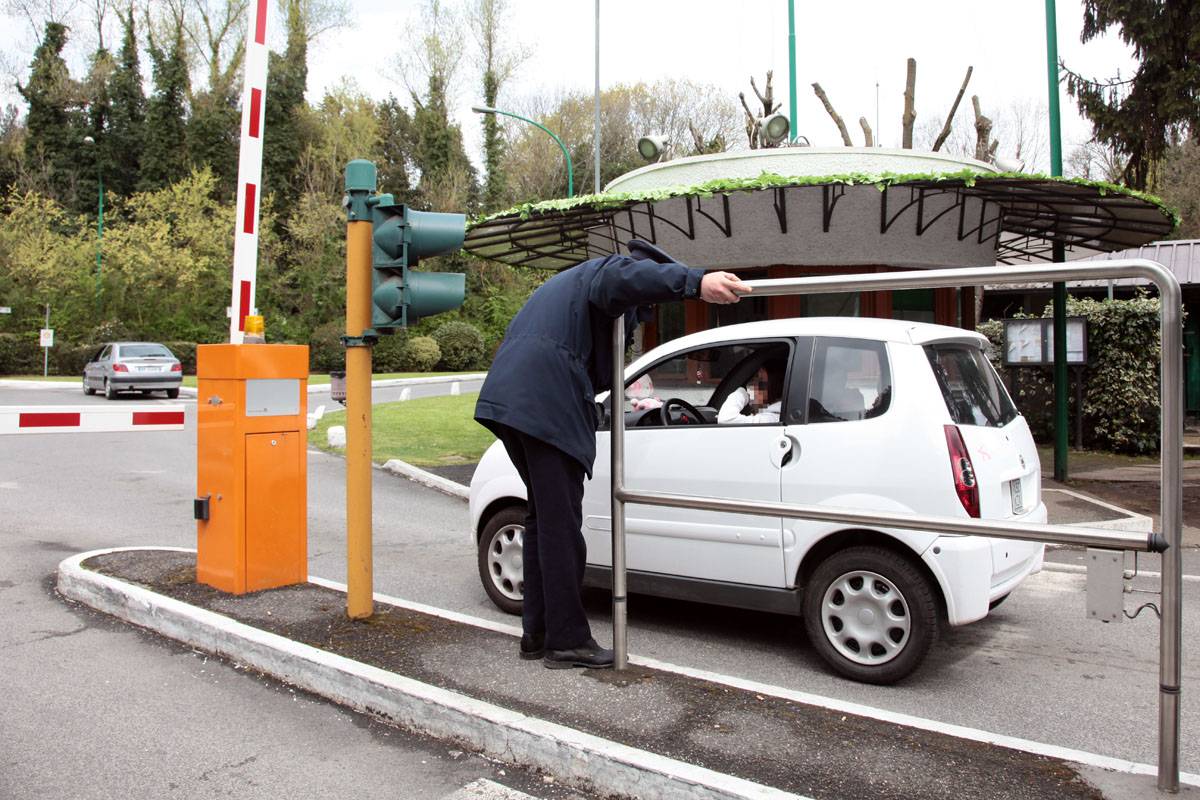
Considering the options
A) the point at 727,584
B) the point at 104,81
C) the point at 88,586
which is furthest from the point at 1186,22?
the point at 104,81

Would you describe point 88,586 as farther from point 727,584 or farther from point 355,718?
point 727,584

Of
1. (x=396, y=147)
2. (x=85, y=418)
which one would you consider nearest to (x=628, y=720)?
(x=85, y=418)

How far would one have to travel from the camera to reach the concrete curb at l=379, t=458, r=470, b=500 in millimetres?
10719

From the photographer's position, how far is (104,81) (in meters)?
54.7

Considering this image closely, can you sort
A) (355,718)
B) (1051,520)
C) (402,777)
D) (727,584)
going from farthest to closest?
(1051,520)
(727,584)
(355,718)
(402,777)

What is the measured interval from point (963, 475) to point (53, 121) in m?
61.7

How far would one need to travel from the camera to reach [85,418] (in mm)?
5805

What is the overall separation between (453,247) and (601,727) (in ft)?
8.34

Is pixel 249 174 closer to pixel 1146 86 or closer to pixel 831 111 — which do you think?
pixel 1146 86

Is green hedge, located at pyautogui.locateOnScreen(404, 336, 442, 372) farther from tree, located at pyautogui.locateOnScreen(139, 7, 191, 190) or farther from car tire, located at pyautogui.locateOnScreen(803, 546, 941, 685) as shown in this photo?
car tire, located at pyautogui.locateOnScreen(803, 546, 941, 685)

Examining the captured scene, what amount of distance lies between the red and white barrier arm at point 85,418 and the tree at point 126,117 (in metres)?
53.9

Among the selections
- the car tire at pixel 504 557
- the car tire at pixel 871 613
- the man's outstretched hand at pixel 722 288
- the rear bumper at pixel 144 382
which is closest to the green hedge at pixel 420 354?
the rear bumper at pixel 144 382

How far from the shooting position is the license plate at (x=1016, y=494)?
4484mm

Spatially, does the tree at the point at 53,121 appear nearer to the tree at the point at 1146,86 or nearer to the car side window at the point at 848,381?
the tree at the point at 1146,86
